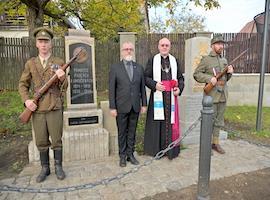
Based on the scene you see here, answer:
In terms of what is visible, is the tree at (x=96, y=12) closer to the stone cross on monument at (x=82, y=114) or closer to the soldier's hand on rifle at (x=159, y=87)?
the stone cross on monument at (x=82, y=114)

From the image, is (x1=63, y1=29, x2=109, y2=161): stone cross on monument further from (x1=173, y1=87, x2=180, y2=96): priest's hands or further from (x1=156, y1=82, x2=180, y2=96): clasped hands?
(x1=173, y1=87, x2=180, y2=96): priest's hands

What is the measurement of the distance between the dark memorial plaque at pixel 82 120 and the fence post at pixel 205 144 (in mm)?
2200

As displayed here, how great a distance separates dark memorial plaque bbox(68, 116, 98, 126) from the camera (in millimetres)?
4363

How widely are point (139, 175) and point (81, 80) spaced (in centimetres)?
185

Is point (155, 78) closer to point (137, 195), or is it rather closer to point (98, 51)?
point (137, 195)

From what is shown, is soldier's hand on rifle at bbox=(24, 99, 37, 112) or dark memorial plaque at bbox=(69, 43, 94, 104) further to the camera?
dark memorial plaque at bbox=(69, 43, 94, 104)

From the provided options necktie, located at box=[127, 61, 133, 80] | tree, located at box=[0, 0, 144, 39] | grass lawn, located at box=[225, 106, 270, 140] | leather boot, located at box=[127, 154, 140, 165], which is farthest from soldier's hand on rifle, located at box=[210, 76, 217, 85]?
tree, located at box=[0, 0, 144, 39]

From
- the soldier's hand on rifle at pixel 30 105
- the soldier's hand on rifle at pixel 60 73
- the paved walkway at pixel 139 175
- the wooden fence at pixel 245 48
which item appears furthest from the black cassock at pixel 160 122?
the wooden fence at pixel 245 48

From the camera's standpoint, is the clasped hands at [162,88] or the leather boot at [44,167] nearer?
the leather boot at [44,167]

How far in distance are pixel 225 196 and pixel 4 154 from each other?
12.8 feet

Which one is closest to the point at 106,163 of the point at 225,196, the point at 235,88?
the point at 225,196

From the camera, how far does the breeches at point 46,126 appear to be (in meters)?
3.48

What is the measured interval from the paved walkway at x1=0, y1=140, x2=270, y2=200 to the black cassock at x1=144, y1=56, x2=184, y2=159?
231 mm

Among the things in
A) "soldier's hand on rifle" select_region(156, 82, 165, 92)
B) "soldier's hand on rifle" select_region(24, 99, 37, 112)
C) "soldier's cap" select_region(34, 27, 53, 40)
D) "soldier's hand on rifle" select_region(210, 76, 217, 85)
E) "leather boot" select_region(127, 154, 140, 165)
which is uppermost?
"soldier's cap" select_region(34, 27, 53, 40)
